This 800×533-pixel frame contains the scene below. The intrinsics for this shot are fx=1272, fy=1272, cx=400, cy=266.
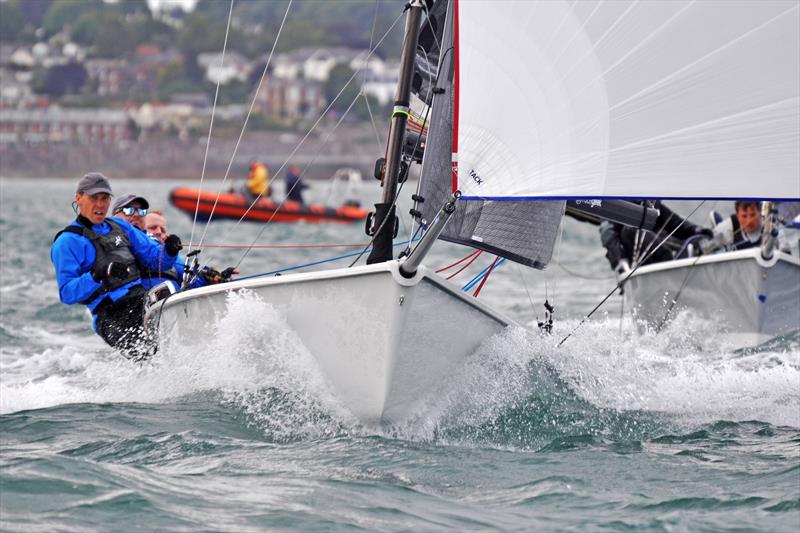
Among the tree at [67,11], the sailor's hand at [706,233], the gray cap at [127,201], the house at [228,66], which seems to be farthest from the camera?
the tree at [67,11]

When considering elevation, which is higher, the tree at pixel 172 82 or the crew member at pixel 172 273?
the tree at pixel 172 82

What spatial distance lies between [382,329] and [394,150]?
31.6 inches

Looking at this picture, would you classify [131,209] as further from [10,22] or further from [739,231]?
[10,22]

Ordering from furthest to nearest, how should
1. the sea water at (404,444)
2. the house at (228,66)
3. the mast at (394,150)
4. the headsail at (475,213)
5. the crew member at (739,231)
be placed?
the house at (228,66) → the crew member at (739,231) → the headsail at (475,213) → the mast at (394,150) → the sea water at (404,444)

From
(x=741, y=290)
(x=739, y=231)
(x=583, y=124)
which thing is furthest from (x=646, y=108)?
(x=739, y=231)

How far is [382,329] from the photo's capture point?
448 cm

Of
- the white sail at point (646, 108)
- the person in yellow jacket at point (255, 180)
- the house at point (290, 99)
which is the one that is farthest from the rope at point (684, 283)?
the house at point (290, 99)

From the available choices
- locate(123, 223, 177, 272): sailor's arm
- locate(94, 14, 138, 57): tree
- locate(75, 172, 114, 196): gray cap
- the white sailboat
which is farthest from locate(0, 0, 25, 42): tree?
the white sailboat

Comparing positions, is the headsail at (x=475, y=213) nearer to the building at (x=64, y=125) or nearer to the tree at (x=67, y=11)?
the building at (x=64, y=125)

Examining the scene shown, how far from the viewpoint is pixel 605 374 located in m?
5.48

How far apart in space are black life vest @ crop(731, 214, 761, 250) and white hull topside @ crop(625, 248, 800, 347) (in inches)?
15.8

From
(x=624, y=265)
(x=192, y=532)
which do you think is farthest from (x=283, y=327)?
(x=624, y=265)

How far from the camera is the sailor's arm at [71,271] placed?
17.6ft

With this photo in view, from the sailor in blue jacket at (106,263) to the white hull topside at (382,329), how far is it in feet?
3.23
